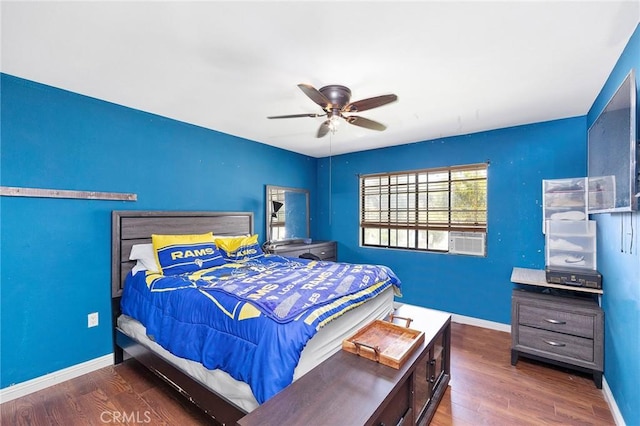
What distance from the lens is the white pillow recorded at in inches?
110

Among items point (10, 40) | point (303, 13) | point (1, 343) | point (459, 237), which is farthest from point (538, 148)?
point (1, 343)

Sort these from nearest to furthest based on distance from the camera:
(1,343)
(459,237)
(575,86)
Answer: (1,343) → (575,86) → (459,237)

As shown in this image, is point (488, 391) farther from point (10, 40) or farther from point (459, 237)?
point (10, 40)

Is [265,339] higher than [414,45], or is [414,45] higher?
[414,45]

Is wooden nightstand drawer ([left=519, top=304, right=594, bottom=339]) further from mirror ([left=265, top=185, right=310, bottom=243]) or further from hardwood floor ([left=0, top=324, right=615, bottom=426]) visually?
mirror ([left=265, top=185, right=310, bottom=243])

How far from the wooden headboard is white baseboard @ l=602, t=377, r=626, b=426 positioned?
12.7 feet

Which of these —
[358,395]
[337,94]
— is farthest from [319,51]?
[358,395]

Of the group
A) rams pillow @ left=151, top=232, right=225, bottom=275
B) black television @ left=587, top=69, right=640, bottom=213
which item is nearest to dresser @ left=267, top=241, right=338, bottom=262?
rams pillow @ left=151, top=232, right=225, bottom=275

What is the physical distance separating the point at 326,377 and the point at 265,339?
1.25 ft

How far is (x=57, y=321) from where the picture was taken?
2459 mm

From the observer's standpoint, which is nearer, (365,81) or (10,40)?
(10,40)

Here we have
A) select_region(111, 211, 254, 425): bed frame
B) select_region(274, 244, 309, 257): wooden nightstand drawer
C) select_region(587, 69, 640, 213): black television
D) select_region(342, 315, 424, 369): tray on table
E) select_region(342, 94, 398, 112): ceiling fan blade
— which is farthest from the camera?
select_region(274, 244, 309, 257): wooden nightstand drawer

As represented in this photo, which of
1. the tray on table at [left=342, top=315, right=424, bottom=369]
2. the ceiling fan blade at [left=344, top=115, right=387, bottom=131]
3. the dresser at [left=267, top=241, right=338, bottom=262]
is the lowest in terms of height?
the tray on table at [left=342, top=315, right=424, bottom=369]

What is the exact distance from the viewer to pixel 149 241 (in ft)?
9.89
